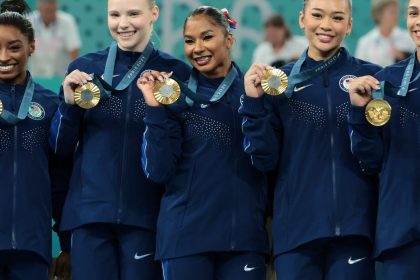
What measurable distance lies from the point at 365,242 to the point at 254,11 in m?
6.28

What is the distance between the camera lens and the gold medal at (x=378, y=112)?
507cm

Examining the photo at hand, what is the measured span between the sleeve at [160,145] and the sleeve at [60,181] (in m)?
0.53

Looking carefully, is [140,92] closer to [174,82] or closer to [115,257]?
[174,82]

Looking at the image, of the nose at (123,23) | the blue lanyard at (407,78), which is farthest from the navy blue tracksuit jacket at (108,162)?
the blue lanyard at (407,78)

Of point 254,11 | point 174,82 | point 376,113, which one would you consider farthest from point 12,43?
point 254,11

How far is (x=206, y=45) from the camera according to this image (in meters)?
5.54

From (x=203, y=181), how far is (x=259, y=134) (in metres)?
0.36

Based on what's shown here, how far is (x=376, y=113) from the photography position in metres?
5.08

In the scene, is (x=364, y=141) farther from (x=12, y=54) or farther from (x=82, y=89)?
(x=12, y=54)

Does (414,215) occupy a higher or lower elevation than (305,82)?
lower

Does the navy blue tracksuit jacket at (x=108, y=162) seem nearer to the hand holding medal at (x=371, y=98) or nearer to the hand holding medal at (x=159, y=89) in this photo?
the hand holding medal at (x=159, y=89)

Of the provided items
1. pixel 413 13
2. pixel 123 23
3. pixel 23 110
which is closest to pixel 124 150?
pixel 23 110

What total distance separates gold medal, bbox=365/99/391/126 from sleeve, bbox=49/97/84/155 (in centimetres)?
141

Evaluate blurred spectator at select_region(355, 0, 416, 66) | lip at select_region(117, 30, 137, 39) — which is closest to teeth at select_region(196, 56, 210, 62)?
lip at select_region(117, 30, 137, 39)
